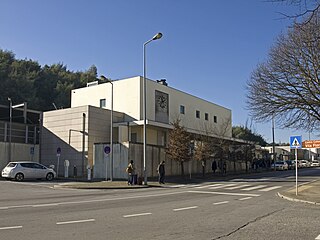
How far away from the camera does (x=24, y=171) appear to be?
30.0 m

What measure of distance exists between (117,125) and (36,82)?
36.1 m

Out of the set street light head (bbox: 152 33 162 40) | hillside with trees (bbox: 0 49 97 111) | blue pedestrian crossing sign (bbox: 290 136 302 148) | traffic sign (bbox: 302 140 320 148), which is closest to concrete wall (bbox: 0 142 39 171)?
street light head (bbox: 152 33 162 40)

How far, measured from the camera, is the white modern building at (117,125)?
3353 centimetres

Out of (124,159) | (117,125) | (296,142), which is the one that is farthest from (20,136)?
(296,142)

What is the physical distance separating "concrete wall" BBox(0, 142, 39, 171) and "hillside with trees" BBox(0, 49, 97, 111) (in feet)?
71.6

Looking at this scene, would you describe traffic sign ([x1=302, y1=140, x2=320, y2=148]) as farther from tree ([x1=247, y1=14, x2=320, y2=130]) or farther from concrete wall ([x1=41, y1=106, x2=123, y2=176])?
concrete wall ([x1=41, y1=106, x2=123, y2=176])

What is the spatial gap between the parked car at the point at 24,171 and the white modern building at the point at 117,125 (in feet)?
14.2

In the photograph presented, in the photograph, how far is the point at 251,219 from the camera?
10.9 m

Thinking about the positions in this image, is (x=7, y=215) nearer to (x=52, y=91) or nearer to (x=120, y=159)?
(x=120, y=159)

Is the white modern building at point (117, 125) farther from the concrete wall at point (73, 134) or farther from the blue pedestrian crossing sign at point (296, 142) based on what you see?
the blue pedestrian crossing sign at point (296, 142)

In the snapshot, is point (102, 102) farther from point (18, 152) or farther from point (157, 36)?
point (157, 36)

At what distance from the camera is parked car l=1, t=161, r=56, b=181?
2952 centimetres

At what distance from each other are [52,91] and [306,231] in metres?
65.7

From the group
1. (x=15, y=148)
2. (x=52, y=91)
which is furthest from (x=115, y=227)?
(x=52, y=91)
